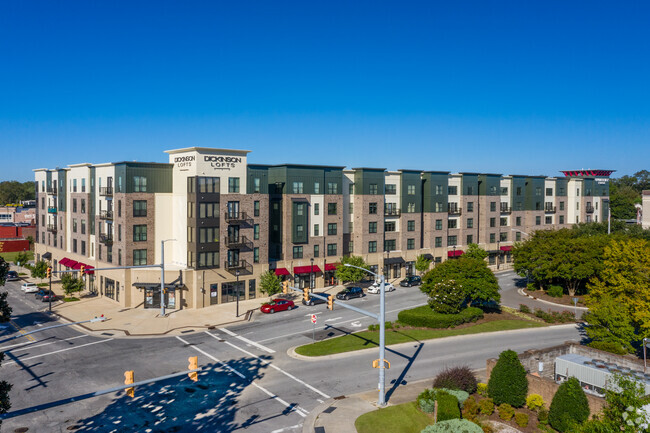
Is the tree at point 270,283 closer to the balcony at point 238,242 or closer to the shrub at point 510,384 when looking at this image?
the balcony at point 238,242

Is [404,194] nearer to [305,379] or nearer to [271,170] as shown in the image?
[271,170]

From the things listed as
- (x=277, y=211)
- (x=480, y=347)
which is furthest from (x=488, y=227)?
(x=480, y=347)

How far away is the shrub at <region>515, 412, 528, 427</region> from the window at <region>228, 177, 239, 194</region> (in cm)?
3903

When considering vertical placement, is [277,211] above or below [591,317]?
above

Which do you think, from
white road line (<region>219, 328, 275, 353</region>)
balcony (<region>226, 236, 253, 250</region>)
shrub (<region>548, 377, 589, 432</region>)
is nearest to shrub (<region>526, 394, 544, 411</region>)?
shrub (<region>548, 377, 589, 432</region>)

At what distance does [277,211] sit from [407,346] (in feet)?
94.4

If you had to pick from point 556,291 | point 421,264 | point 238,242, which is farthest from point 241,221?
point 556,291

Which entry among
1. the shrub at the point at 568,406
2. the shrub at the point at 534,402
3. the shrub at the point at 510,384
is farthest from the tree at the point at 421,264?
the shrub at the point at 568,406

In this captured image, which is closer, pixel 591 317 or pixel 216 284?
pixel 591 317

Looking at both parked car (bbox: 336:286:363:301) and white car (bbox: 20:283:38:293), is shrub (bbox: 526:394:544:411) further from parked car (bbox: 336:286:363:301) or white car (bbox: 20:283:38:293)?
white car (bbox: 20:283:38:293)

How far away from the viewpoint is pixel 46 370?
32656 mm

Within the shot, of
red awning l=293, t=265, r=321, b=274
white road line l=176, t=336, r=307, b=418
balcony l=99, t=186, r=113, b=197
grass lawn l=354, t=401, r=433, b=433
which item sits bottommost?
white road line l=176, t=336, r=307, b=418

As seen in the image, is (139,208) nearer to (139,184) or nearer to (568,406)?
(139,184)

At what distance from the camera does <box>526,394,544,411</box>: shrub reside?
2705 cm
